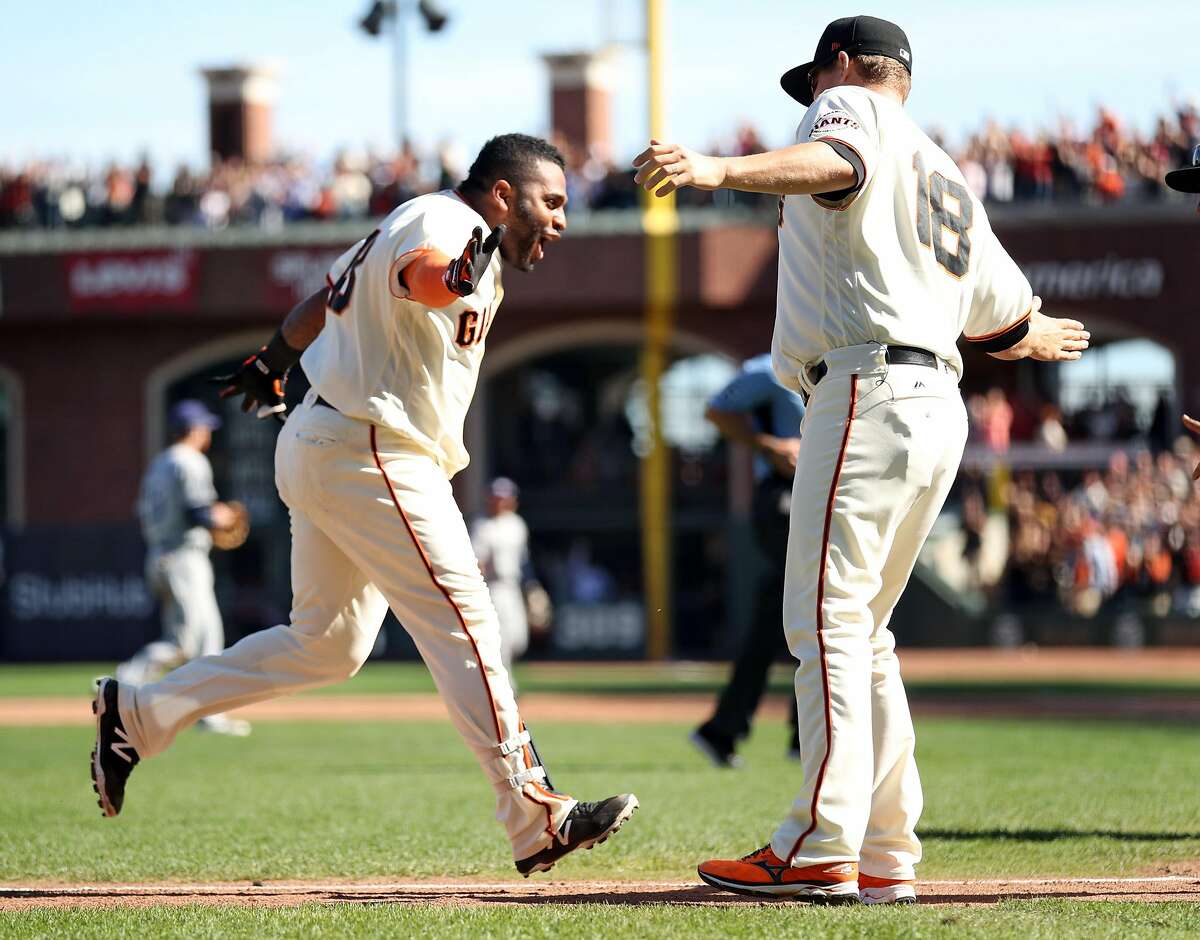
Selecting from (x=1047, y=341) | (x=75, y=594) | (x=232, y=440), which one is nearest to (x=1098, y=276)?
(x=232, y=440)

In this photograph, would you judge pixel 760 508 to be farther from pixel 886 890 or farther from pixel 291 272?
pixel 291 272

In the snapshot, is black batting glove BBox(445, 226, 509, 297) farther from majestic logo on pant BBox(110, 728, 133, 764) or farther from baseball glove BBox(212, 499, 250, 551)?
baseball glove BBox(212, 499, 250, 551)

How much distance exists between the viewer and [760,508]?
9.59 m

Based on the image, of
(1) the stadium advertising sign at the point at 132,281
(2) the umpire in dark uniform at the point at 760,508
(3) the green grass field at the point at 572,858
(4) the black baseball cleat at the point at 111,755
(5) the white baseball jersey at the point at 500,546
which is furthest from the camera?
(1) the stadium advertising sign at the point at 132,281

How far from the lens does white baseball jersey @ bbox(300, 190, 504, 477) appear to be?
208 inches

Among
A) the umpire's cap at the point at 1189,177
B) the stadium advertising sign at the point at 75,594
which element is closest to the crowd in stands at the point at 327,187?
the stadium advertising sign at the point at 75,594

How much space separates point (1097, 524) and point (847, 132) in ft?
70.8

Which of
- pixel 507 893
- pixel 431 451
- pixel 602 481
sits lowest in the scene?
pixel 602 481

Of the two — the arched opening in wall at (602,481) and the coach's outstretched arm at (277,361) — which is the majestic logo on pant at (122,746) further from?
the arched opening in wall at (602,481)

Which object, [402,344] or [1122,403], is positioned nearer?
[402,344]

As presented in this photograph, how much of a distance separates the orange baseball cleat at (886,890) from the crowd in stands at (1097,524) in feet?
67.6

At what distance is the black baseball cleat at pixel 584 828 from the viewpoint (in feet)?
17.1

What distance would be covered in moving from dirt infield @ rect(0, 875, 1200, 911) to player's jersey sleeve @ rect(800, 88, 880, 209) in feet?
6.32

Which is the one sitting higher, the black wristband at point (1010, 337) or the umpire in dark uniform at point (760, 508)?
the black wristband at point (1010, 337)
